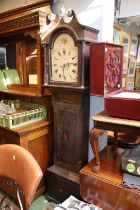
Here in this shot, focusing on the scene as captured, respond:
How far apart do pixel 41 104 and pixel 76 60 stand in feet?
2.74

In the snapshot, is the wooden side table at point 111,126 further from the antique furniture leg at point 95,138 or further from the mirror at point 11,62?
the mirror at point 11,62

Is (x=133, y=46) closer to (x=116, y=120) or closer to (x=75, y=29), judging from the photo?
(x=75, y=29)

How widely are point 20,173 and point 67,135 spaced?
74 centimetres

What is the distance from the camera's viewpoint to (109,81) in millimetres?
1588

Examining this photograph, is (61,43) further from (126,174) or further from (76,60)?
(126,174)

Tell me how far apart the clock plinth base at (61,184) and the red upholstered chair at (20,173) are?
2.16 ft

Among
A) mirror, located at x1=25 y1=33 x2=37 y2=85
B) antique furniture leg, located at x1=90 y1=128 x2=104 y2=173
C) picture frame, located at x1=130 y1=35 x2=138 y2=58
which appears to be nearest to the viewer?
antique furniture leg, located at x1=90 y1=128 x2=104 y2=173

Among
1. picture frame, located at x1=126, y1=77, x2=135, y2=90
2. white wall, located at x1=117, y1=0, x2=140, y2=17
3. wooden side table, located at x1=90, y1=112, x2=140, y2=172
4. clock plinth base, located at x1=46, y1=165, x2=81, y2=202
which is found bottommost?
clock plinth base, located at x1=46, y1=165, x2=81, y2=202

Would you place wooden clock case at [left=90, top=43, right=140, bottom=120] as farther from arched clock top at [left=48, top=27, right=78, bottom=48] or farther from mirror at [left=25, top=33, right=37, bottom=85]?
mirror at [left=25, top=33, right=37, bottom=85]

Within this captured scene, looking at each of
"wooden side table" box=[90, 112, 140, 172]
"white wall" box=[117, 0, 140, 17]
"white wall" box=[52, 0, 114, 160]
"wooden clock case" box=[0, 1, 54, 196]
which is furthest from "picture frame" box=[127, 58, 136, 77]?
"wooden side table" box=[90, 112, 140, 172]

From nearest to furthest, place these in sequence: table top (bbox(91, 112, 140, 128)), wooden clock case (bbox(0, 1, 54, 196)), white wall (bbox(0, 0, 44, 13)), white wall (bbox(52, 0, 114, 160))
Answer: table top (bbox(91, 112, 140, 128))
white wall (bbox(52, 0, 114, 160))
wooden clock case (bbox(0, 1, 54, 196))
white wall (bbox(0, 0, 44, 13))

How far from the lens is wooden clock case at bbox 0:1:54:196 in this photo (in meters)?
1.94

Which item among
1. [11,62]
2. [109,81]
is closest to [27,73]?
[11,62]

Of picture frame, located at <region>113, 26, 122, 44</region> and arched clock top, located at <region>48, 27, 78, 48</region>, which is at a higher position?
picture frame, located at <region>113, 26, 122, 44</region>
